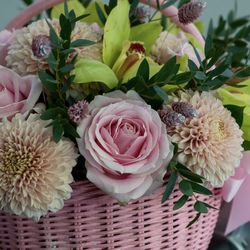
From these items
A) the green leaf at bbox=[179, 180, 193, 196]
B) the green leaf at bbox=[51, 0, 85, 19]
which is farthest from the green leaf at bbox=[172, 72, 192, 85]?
the green leaf at bbox=[51, 0, 85, 19]

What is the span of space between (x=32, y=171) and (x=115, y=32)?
0.20 meters

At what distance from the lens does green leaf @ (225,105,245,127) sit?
63cm

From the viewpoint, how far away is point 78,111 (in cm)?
56

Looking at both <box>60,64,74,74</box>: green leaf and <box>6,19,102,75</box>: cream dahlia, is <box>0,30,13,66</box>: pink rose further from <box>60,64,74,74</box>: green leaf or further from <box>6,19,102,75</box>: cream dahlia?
<box>60,64,74,74</box>: green leaf

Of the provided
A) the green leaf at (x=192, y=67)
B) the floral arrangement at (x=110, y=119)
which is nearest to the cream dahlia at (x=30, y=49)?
the floral arrangement at (x=110, y=119)

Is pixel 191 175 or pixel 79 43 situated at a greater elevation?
pixel 79 43

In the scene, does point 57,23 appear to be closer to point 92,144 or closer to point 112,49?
point 112,49

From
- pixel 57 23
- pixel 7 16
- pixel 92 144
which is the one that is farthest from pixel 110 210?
pixel 7 16

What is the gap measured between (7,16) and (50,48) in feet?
3.01

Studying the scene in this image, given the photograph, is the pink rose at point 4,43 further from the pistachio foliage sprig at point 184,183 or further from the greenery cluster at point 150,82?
the pistachio foliage sprig at point 184,183

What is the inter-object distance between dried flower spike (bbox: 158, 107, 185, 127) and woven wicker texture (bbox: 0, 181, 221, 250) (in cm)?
8

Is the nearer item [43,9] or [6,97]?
[6,97]

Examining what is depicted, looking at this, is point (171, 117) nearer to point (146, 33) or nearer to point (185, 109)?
point (185, 109)

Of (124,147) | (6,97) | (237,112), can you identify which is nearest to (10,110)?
(6,97)
